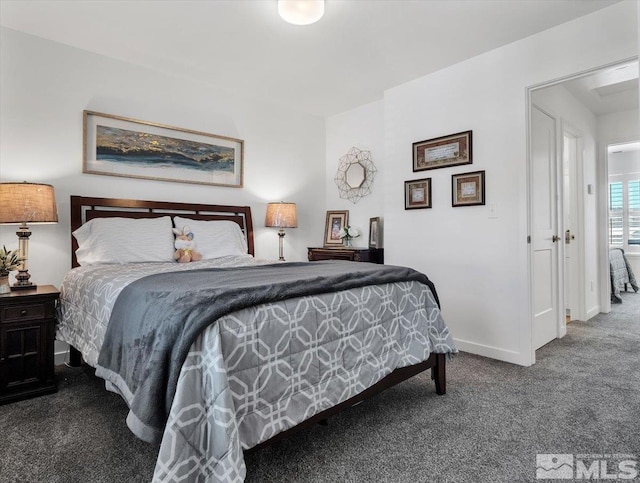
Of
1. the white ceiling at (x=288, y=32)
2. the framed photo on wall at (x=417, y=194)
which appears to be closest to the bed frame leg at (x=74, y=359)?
the white ceiling at (x=288, y=32)

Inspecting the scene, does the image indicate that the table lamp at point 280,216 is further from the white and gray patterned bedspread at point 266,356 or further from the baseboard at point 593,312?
the baseboard at point 593,312

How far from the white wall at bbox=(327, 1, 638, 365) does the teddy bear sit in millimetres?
1986

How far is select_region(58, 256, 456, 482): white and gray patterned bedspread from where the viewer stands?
1196 mm

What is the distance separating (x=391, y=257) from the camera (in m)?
3.79

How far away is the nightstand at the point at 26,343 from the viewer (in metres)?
2.19

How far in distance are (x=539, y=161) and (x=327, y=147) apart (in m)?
2.47

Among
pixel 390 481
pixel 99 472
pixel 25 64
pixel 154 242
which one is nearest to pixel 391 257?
pixel 154 242

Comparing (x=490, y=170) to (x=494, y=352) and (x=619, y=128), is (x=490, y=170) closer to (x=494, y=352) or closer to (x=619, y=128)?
(x=494, y=352)

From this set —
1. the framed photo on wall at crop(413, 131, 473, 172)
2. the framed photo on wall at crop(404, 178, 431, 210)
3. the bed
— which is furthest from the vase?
the framed photo on wall at crop(413, 131, 473, 172)

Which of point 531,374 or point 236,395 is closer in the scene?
point 236,395

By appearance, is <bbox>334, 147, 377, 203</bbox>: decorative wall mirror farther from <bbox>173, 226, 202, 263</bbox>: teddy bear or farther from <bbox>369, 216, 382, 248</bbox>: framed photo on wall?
<bbox>173, 226, 202, 263</bbox>: teddy bear

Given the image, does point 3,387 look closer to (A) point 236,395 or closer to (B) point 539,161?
(A) point 236,395

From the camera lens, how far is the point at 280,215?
3.95 m

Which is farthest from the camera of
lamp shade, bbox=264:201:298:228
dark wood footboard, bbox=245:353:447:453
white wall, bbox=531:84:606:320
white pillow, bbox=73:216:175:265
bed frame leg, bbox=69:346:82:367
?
lamp shade, bbox=264:201:298:228
